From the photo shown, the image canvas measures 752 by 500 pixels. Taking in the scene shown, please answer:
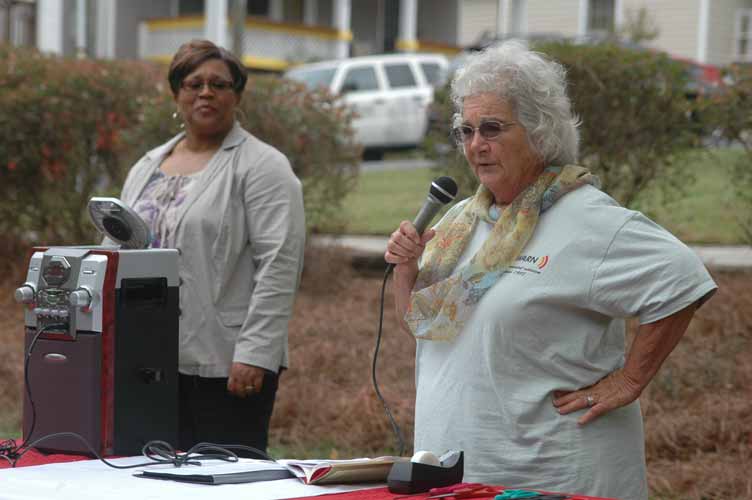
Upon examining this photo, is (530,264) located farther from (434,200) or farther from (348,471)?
(348,471)

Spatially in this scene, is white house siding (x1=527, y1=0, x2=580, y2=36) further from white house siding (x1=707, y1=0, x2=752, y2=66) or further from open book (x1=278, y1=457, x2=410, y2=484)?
open book (x1=278, y1=457, x2=410, y2=484)

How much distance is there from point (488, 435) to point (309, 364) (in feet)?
15.7

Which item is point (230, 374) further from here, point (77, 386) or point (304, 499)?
point (304, 499)

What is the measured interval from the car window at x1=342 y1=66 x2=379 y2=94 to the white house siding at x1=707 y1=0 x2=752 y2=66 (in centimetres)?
903

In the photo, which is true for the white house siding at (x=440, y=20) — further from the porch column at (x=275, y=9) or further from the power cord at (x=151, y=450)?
the power cord at (x=151, y=450)

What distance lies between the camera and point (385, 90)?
65.6ft

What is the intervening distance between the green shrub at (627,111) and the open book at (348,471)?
5.43 meters

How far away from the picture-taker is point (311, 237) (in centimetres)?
1028

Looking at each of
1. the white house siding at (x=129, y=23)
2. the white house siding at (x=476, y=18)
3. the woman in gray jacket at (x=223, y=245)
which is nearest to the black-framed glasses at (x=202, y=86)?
the woman in gray jacket at (x=223, y=245)

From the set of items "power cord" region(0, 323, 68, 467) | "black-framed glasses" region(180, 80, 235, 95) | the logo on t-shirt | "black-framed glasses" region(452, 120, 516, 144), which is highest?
"black-framed glasses" region(180, 80, 235, 95)

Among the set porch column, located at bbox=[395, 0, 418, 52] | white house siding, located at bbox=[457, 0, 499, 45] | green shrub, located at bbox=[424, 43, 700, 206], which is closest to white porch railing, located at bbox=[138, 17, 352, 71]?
porch column, located at bbox=[395, 0, 418, 52]

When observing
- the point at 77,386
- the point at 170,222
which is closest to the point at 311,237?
the point at 170,222

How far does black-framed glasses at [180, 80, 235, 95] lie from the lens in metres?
4.44

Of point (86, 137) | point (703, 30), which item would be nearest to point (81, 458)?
point (86, 137)
